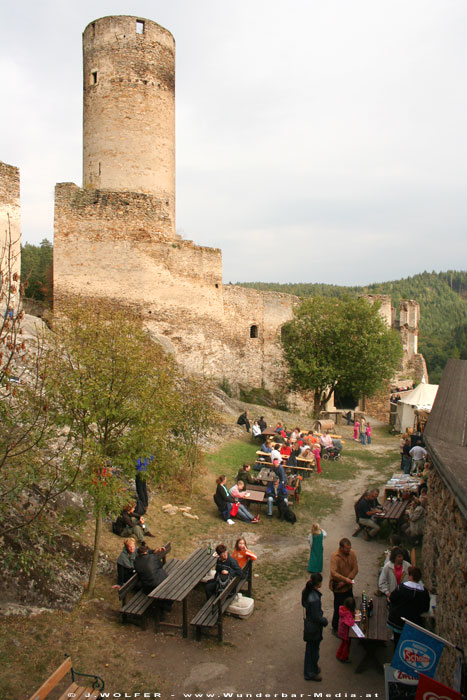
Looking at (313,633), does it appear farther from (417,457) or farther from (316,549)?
(417,457)

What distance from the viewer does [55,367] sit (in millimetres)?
7668

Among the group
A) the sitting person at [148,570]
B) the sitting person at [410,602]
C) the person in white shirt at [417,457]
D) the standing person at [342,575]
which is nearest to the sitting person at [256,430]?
the person in white shirt at [417,457]

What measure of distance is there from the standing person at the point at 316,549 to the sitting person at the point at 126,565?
2814mm

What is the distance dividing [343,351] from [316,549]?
1657 centimetres

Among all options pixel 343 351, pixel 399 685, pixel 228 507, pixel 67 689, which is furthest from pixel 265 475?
pixel 343 351

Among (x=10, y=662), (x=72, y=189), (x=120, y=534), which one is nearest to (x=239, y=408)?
(x=72, y=189)

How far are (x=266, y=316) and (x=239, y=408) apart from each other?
846cm

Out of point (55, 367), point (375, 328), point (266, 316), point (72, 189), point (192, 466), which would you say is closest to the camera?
point (55, 367)

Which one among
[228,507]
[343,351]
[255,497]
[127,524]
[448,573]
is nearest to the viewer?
[448,573]

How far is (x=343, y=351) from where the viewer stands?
2453cm

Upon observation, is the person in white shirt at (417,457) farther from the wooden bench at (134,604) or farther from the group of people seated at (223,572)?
the wooden bench at (134,604)

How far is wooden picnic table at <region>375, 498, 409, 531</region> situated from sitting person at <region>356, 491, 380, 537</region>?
165 mm

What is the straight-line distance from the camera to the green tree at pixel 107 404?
23.9 feet

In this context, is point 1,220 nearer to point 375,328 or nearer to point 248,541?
point 248,541
